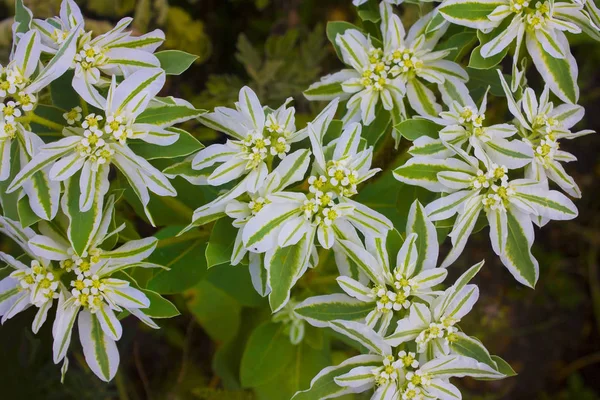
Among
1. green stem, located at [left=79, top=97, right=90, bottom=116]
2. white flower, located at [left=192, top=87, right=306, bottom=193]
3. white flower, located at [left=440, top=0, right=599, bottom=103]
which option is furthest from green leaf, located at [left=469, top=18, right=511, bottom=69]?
green stem, located at [left=79, top=97, right=90, bottom=116]

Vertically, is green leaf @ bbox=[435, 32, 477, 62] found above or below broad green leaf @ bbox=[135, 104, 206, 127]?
above

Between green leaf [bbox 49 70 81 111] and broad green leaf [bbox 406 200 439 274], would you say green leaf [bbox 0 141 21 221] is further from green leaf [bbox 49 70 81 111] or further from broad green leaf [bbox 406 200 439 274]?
broad green leaf [bbox 406 200 439 274]

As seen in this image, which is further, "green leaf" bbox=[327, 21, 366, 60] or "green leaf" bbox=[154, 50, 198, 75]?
"green leaf" bbox=[327, 21, 366, 60]

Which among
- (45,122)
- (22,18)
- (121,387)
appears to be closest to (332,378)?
(45,122)

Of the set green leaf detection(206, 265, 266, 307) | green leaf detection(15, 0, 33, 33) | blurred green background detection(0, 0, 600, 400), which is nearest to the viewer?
green leaf detection(15, 0, 33, 33)

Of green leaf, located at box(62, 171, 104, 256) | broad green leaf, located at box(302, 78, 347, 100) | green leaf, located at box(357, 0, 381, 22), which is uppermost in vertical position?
green leaf, located at box(357, 0, 381, 22)

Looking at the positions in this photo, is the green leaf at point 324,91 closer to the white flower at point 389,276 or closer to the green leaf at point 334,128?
the green leaf at point 334,128

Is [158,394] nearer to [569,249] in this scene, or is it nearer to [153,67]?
[153,67]
